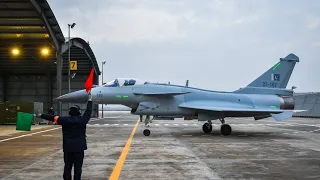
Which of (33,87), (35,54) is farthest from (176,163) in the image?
(33,87)

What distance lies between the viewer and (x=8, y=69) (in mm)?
50219

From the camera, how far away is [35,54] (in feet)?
140

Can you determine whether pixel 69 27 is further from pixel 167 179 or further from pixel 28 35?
pixel 167 179

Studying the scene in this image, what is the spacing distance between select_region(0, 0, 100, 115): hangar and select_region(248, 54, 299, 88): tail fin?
17.3 m

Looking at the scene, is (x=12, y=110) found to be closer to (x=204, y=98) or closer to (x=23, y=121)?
(x=204, y=98)

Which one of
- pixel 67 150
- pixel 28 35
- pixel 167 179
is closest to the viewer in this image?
pixel 67 150

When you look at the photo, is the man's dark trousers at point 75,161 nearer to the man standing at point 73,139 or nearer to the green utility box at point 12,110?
the man standing at point 73,139

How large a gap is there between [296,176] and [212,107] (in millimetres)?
11209

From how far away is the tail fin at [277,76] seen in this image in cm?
2112

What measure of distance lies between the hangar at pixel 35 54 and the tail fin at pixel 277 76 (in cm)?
1732

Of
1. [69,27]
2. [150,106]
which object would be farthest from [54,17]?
[150,106]

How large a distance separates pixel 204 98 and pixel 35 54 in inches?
1168

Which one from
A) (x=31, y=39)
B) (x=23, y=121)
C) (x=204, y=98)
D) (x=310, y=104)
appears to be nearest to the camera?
(x=23, y=121)

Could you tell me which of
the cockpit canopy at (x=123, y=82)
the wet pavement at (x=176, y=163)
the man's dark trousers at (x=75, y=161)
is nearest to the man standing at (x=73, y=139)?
the man's dark trousers at (x=75, y=161)
